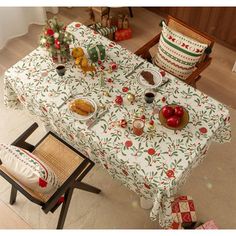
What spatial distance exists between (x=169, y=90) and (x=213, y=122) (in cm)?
41

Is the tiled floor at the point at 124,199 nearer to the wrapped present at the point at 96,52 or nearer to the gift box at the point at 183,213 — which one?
the gift box at the point at 183,213

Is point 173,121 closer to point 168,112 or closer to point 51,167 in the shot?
point 168,112

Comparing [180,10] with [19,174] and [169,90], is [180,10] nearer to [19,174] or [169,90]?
[169,90]

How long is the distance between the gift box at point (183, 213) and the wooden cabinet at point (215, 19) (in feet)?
6.44

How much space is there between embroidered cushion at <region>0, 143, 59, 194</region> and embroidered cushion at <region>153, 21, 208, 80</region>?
142 cm

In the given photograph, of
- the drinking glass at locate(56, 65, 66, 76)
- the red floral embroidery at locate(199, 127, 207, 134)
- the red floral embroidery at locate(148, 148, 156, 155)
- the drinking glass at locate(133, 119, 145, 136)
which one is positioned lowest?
the red floral embroidery at locate(148, 148, 156, 155)

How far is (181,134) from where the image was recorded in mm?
2303

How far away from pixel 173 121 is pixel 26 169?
986mm

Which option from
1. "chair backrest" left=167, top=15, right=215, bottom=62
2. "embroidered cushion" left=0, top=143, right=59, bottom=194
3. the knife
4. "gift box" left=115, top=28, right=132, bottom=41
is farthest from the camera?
"gift box" left=115, top=28, right=132, bottom=41

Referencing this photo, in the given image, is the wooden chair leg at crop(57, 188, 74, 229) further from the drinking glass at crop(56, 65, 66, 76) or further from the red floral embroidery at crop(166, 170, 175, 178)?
the drinking glass at crop(56, 65, 66, 76)

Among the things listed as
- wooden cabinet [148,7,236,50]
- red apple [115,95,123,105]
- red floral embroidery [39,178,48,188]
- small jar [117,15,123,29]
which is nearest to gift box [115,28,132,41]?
small jar [117,15,123,29]

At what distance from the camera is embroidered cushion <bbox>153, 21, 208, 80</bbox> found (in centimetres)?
273

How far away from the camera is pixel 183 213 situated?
2.71 metres

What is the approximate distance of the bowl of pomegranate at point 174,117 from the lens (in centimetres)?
230
